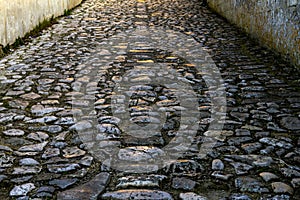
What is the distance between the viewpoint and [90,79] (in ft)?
15.8

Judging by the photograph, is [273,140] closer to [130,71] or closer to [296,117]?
[296,117]

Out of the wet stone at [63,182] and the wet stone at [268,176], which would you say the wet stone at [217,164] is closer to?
the wet stone at [268,176]

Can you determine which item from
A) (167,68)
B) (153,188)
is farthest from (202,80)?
(153,188)

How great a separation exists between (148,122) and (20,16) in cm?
421

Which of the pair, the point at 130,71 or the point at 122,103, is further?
the point at 130,71

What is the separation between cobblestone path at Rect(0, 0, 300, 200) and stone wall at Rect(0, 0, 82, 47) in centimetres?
30

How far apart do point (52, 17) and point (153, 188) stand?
739cm

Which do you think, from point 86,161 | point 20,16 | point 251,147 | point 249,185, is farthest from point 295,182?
point 20,16

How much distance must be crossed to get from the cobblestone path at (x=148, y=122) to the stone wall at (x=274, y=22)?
7.9 inches

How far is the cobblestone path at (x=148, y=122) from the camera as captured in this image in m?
2.48

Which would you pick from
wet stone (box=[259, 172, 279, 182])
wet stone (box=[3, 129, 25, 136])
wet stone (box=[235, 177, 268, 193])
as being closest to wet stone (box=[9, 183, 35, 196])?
wet stone (box=[3, 129, 25, 136])

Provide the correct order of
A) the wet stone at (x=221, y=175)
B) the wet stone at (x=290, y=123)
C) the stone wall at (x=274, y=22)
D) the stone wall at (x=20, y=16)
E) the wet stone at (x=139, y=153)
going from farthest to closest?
the stone wall at (x=20, y=16) < the stone wall at (x=274, y=22) < the wet stone at (x=290, y=123) < the wet stone at (x=139, y=153) < the wet stone at (x=221, y=175)

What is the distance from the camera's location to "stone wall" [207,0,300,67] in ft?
16.6

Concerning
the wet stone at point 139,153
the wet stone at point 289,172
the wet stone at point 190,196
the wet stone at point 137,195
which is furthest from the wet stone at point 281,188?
the wet stone at point 139,153
